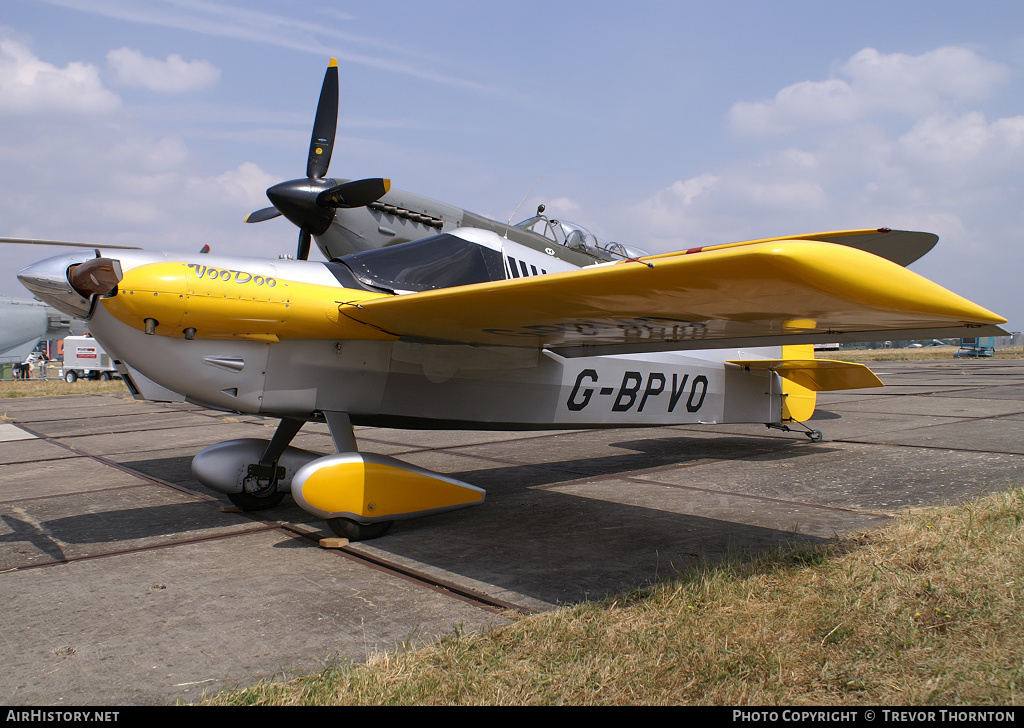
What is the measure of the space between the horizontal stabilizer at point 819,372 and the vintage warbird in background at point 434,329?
1510mm

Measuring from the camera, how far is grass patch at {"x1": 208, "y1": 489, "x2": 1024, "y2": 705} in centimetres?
225

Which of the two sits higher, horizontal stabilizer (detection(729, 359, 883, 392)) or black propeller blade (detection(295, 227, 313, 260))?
black propeller blade (detection(295, 227, 313, 260))

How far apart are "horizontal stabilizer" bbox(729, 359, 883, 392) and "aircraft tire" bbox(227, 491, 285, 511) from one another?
498cm

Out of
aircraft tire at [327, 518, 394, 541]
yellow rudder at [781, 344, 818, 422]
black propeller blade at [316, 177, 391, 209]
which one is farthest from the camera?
yellow rudder at [781, 344, 818, 422]

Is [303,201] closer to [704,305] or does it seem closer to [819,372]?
[819,372]

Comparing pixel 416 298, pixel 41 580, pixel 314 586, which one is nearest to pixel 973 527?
pixel 416 298

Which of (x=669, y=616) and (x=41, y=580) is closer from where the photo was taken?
(x=669, y=616)

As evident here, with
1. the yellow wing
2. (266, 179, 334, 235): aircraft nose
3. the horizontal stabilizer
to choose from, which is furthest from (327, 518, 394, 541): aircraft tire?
(266, 179, 334, 235): aircraft nose

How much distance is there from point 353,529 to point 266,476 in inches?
51.9

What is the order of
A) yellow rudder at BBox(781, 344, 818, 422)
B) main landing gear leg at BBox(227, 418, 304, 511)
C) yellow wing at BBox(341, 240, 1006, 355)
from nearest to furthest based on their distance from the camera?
yellow wing at BBox(341, 240, 1006, 355)
main landing gear leg at BBox(227, 418, 304, 511)
yellow rudder at BBox(781, 344, 818, 422)

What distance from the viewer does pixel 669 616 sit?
2869mm

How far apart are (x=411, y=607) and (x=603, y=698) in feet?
4.18

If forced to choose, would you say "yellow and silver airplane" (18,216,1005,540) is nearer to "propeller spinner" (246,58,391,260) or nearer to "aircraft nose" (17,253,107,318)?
"aircraft nose" (17,253,107,318)
